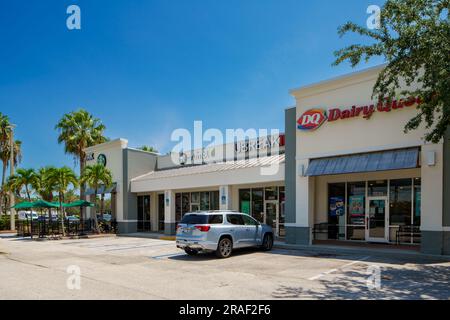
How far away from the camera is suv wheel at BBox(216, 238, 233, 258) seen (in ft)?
45.8

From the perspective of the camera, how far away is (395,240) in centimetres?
1675

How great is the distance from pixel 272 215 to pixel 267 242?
224 inches

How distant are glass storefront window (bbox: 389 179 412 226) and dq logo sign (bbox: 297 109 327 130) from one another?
4.30 m

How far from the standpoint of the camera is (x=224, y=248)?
14.1m

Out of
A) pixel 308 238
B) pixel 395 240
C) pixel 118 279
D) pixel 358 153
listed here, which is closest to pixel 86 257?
pixel 118 279

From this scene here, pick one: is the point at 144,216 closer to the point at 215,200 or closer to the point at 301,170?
the point at 215,200

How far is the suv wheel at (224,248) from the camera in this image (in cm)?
1396

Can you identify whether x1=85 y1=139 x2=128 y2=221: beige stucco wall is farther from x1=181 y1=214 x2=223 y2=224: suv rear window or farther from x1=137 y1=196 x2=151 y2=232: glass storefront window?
x1=181 y1=214 x2=223 y2=224: suv rear window

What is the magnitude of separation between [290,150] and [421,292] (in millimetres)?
10131

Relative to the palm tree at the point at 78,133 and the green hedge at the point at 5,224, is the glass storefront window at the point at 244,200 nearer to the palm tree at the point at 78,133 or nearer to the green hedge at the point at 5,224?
the palm tree at the point at 78,133

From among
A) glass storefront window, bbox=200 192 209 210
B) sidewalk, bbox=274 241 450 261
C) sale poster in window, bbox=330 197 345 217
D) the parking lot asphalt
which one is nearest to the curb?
sidewalk, bbox=274 241 450 261

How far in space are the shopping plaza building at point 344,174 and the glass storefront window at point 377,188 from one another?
4 centimetres

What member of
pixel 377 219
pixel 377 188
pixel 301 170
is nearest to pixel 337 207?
pixel 377 219
